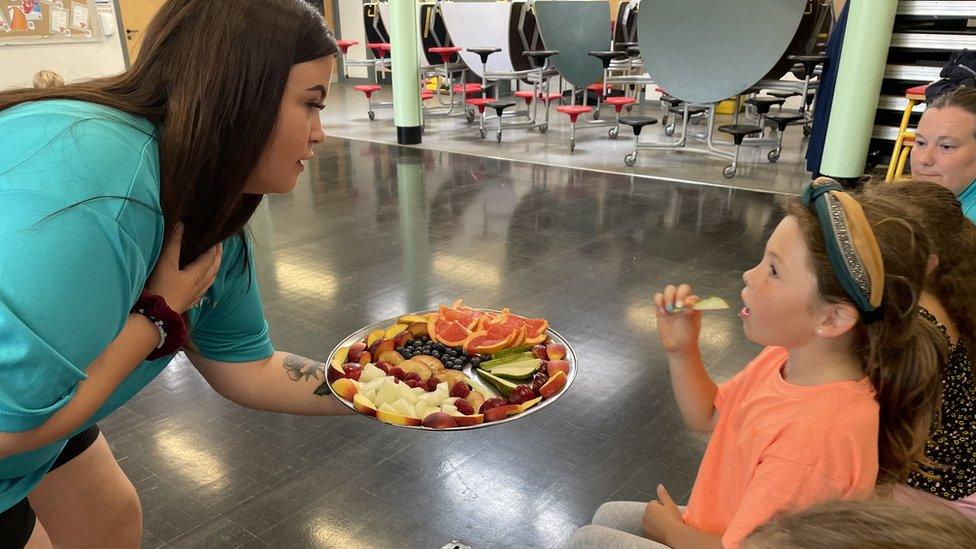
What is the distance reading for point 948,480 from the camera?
1318 millimetres

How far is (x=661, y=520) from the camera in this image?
1.36 meters

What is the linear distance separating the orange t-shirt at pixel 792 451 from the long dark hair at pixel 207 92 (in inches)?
36.6

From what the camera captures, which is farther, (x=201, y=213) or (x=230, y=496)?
(x=230, y=496)

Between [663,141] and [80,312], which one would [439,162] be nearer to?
[663,141]

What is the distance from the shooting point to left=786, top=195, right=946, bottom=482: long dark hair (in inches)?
44.9

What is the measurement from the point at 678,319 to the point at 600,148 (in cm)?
655

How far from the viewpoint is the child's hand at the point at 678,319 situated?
1396mm

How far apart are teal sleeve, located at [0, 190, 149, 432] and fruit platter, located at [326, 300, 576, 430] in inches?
23.3

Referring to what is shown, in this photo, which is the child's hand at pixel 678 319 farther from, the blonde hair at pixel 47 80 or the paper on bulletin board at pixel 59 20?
the paper on bulletin board at pixel 59 20

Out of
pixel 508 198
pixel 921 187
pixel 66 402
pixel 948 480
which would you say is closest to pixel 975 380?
pixel 948 480

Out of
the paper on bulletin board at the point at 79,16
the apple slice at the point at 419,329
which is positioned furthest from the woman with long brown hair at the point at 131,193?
the paper on bulletin board at the point at 79,16

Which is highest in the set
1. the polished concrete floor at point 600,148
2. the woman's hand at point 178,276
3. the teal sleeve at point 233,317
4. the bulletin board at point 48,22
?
the bulletin board at point 48,22

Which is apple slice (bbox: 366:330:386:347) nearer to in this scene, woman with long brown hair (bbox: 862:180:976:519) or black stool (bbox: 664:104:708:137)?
woman with long brown hair (bbox: 862:180:976:519)

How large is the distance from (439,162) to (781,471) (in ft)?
20.1
